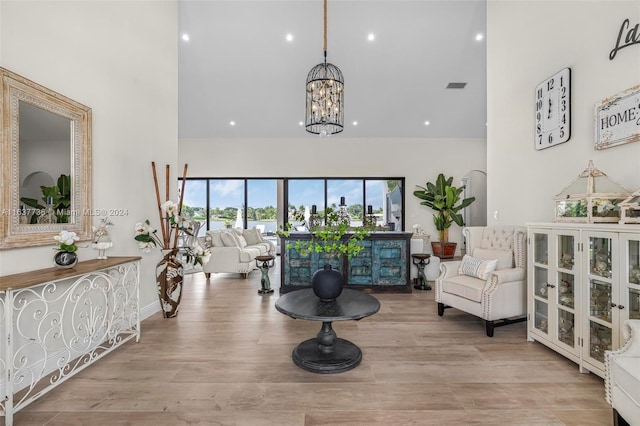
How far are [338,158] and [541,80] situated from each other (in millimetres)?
5625

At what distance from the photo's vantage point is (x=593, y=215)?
7.49 feet

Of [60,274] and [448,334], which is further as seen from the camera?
[448,334]

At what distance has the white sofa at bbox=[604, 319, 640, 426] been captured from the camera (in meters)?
1.48

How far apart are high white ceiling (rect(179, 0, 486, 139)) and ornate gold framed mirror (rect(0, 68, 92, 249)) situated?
3.35 m

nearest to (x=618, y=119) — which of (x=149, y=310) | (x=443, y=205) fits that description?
(x=149, y=310)

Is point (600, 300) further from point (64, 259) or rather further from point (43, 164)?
point (43, 164)

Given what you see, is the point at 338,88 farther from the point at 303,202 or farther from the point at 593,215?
the point at 303,202

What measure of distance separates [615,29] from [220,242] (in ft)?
20.3

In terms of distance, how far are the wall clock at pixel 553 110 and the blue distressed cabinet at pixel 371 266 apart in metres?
2.20

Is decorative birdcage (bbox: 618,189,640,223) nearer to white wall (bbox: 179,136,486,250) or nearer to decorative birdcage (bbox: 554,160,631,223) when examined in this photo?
decorative birdcage (bbox: 554,160,631,223)

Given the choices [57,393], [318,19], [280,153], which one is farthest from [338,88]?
[280,153]

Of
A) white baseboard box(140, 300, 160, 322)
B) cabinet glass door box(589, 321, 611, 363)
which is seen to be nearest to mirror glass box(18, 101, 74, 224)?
white baseboard box(140, 300, 160, 322)

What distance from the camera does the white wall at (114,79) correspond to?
2154 mm

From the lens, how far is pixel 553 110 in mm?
2945
